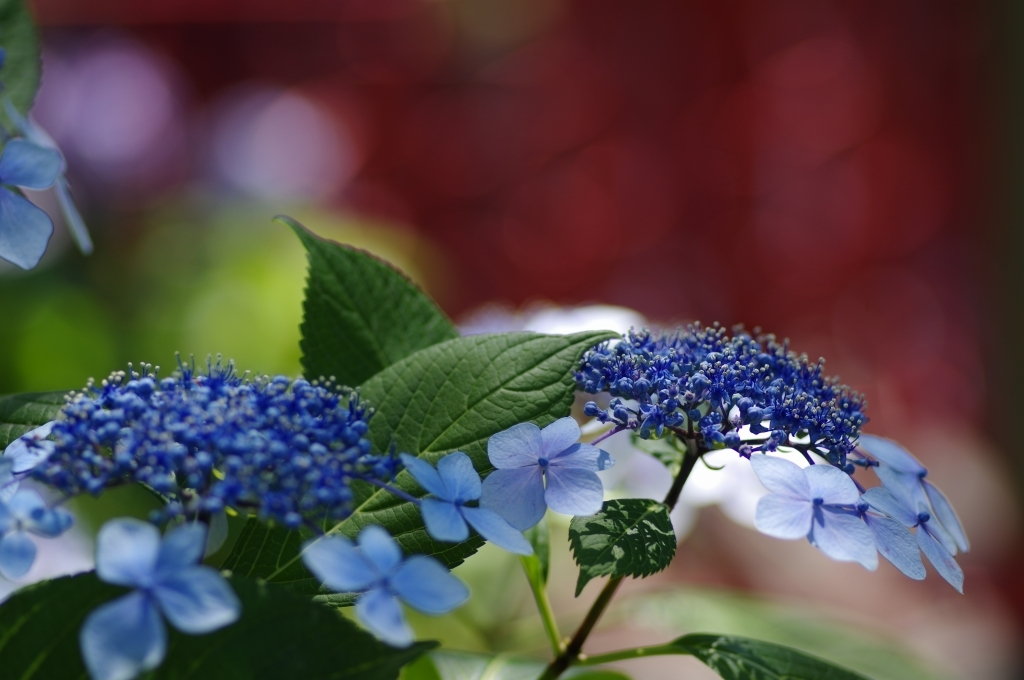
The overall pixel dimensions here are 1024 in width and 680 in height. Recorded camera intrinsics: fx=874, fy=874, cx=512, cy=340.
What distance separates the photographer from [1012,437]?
1.98 meters

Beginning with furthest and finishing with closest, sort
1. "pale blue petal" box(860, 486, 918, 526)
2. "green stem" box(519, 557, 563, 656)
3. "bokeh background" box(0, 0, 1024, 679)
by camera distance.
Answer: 1. "bokeh background" box(0, 0, 1024, 679)
2. "green stem" box(519, 557, 563, 656)
3. "pale blue petal" box(860, 486, 918, 526)

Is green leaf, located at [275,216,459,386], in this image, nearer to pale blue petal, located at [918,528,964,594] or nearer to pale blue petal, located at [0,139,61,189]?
pale blue petal, located at [0,139,61,189]

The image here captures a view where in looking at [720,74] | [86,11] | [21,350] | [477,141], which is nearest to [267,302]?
[21,350]

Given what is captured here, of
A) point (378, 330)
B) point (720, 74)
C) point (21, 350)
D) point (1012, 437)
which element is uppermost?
point (720, 74)

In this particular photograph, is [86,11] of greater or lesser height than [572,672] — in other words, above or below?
above

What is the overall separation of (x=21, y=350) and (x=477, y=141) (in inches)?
55.6

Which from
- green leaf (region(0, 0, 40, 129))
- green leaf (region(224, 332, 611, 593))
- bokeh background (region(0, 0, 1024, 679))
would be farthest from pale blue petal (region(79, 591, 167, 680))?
bokeh background (region(0, 0, 1024, 679))

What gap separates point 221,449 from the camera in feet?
0.91

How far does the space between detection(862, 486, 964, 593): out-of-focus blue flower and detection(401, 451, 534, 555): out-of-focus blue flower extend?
0.46 feet

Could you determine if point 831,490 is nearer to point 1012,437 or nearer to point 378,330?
point 378,330

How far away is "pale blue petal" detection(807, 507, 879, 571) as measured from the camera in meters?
0.30

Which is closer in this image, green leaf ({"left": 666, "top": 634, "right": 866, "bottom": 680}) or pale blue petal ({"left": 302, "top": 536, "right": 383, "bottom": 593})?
pale blue petal ({"left": 302, "top": 536, "right": 383, "bottom": 593})

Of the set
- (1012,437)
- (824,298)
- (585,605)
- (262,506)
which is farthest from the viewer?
(824,298)

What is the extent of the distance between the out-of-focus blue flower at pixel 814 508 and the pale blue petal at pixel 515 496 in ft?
0.26
